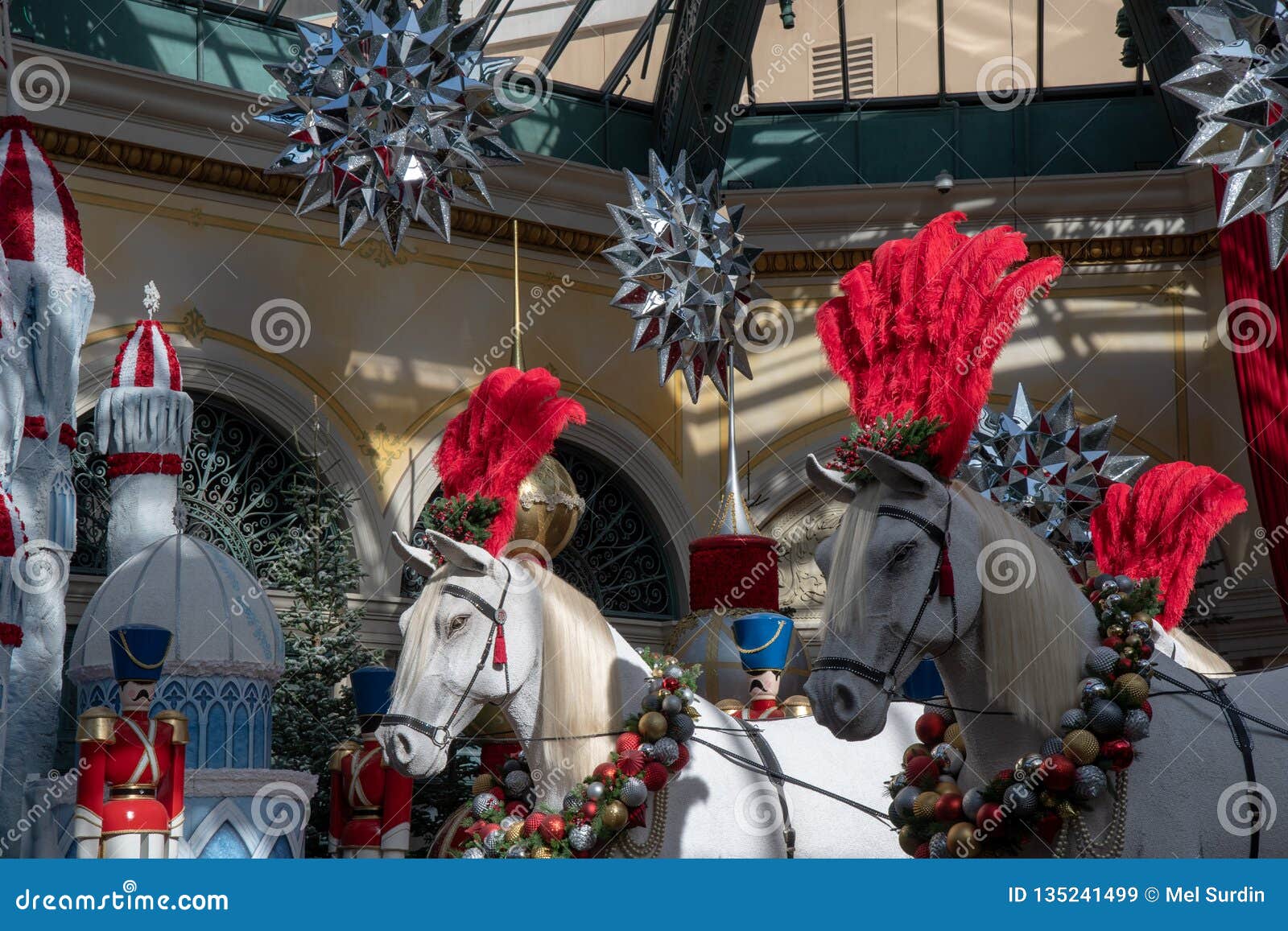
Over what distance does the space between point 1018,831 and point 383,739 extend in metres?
1.87

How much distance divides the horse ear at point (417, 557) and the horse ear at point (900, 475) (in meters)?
1.76

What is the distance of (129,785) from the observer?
5.62m

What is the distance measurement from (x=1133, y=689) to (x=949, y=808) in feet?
1.76

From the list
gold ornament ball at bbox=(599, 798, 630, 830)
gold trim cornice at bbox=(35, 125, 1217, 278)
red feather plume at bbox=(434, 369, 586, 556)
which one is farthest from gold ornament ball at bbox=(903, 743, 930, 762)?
gold trim cornice at bbox=(35, 125, 1217, 278)

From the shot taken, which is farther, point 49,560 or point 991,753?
point 49,560

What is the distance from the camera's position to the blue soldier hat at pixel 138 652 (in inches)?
240

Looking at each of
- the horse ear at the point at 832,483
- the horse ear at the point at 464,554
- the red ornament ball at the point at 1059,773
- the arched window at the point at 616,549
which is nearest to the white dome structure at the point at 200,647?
the horse ear at the point at 464,554

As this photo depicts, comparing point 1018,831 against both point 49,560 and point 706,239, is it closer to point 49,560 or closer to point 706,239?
point 49,560

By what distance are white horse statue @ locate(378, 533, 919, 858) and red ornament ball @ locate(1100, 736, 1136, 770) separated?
4.52 feet

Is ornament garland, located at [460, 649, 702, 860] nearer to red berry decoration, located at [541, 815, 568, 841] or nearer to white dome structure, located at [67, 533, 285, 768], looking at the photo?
red berry decoration, located at [541, 815, 568, 841]

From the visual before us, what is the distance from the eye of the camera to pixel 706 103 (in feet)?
42.4
